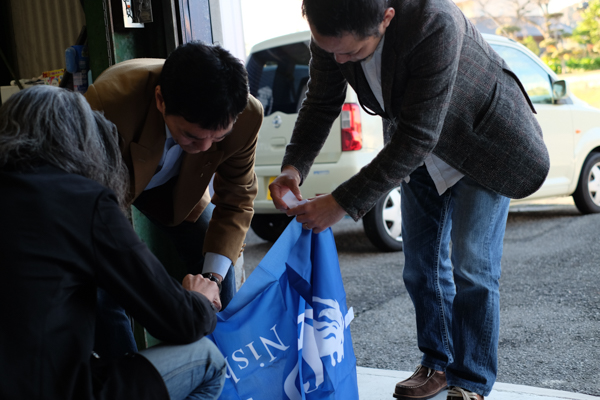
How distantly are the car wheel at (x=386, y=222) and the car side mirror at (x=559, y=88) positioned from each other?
1920 mm

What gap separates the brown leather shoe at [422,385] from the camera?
2.23 metres

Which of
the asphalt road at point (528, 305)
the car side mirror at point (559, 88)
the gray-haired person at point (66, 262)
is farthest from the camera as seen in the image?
the car side mirror at point (559, 88)

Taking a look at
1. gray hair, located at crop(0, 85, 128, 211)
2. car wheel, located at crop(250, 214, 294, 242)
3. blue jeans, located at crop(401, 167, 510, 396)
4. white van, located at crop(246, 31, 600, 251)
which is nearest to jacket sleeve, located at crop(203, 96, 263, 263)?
blue jeans, located at crop(401, 167, 510, 396)

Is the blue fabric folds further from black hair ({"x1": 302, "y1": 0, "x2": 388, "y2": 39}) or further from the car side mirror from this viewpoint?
the car side mirror

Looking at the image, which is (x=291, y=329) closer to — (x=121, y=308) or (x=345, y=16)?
(x=121, y=308)

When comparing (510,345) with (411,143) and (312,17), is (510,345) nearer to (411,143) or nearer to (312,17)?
(411,143)

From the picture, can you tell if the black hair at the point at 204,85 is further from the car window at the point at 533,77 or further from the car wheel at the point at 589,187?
the car wheel at the point at 589,187

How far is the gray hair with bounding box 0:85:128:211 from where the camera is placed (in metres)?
1.22

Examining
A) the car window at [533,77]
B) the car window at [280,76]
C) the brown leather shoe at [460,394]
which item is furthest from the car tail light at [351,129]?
the brown leather shoe at [460,394]

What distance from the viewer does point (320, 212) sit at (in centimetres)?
189

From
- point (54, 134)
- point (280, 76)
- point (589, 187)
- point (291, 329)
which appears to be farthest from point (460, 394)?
point (589, 187)

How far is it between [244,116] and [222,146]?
0.44 feet

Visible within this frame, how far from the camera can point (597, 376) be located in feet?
7.86

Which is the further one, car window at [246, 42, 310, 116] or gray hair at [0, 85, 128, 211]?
car window at [246, 42, 310, 116]
